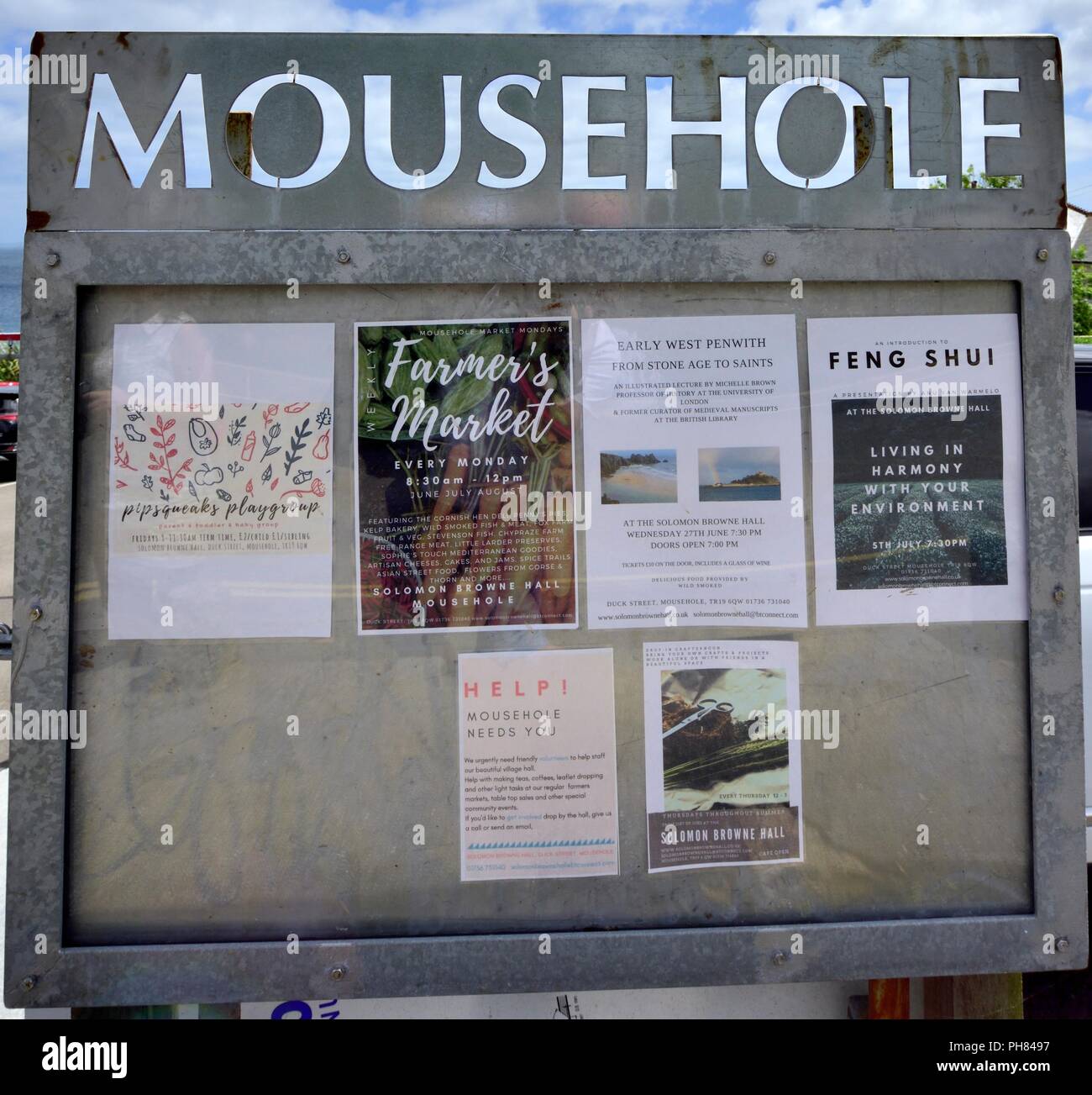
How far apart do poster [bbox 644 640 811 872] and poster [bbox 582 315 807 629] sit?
82 millimetres

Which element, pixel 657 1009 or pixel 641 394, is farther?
pixel 657 1009

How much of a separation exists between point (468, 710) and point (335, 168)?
3.53 feet

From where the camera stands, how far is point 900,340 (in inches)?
75.4

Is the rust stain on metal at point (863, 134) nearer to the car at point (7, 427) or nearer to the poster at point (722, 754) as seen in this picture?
the poster at point (722, 754)

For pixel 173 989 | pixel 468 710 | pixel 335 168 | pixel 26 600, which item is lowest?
pixel 173 989

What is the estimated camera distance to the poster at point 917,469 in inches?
74.9

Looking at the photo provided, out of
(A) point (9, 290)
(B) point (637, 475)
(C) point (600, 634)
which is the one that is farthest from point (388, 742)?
(A) point (9, 290)

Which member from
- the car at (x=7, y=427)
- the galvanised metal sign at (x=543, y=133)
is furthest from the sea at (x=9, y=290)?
the galvanised metal sign at (x=543, y=133)

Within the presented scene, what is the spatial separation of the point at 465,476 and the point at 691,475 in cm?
44

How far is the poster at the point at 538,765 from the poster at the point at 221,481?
1.18 feet

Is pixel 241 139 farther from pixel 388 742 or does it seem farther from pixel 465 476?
pixel 388 742

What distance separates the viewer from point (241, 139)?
184cm

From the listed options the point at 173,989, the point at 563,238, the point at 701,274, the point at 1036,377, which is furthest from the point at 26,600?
the point at 1036,377
